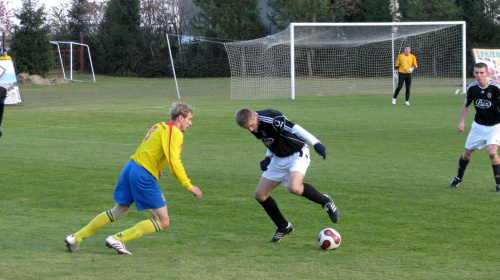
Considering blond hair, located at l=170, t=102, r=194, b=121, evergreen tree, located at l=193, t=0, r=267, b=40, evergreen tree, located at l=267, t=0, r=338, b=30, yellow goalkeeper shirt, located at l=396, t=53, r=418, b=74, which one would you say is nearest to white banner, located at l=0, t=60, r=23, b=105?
yellow goalkeeper shirt, located at l=396, t=53, r=418, b=74

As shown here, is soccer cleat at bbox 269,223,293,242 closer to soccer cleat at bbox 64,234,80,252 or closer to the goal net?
soccer cleat at bbox 64,234,80,252

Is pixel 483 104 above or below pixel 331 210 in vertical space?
above

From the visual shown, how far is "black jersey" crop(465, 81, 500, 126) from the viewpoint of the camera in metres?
9.10

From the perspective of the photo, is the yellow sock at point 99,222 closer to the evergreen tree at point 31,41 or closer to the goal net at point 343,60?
the goal net at point 343,60

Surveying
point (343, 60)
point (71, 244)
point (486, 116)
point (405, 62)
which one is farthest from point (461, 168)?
point (343, 60)

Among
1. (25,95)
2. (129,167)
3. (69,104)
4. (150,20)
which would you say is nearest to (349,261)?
(129,167)

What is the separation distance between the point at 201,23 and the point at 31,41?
1303cm

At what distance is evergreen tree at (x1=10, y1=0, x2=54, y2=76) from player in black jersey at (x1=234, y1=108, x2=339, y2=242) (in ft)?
118

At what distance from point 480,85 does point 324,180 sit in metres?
2.61

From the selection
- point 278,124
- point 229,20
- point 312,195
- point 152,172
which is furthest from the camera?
point 229,20

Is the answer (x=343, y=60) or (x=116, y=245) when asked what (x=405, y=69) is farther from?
(x=116, y=245)

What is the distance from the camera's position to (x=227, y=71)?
4841 centimetres

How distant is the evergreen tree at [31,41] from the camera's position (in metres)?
39.8

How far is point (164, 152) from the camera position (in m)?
5.96
